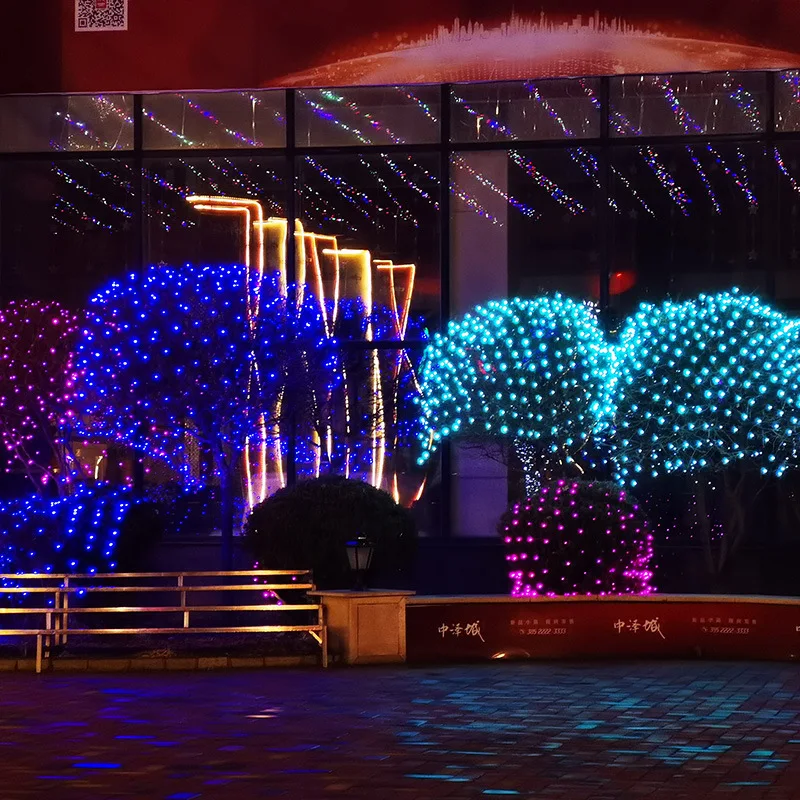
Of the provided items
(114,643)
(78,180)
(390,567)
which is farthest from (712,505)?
(78,180)

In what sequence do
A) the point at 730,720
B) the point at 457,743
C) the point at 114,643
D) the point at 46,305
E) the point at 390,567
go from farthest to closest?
the point at 46,305, the point at 390,567, the point at 114,643, the point at 730,720, the point at 457,743

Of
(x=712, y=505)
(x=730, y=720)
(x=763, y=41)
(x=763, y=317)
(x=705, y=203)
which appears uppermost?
(x=763, y=41)

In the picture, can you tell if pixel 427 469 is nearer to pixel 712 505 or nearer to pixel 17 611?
pixel 712 505

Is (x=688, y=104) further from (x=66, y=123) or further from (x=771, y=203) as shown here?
(x=66, y=123)

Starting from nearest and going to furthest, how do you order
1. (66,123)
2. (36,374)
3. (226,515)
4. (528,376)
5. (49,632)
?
1. (49,632)
2. (528,376)
3. (226,515)
4. (36,374)
5. (66,123)

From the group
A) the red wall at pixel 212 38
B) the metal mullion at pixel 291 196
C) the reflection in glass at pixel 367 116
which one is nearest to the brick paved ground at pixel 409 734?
the metal mullion at pixel 291 196

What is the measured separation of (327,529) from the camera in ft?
60.0

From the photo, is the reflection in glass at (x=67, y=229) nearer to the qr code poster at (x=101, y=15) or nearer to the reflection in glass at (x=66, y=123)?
the reflection in glass at (x=66, y=123)

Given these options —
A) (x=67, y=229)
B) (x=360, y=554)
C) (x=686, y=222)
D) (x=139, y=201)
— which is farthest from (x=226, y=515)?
(x=686, y=222)

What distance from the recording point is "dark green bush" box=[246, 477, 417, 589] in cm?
1827

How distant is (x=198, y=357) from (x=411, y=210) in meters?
5.38

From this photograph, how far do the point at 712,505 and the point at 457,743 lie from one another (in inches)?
466

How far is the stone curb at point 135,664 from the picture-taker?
15789mm

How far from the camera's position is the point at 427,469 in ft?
75.3
